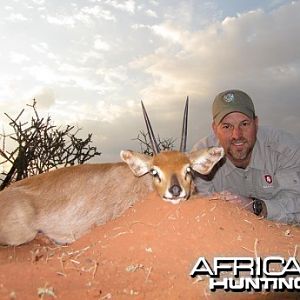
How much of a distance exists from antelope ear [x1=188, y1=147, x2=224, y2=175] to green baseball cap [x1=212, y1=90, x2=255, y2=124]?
3.99 feet

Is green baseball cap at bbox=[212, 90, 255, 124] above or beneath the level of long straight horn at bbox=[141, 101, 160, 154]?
above

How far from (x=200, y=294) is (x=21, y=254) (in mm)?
3926

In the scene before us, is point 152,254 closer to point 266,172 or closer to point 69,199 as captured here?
point 69,199

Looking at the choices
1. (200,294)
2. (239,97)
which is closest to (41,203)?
(239,97)

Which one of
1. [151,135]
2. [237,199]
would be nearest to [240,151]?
[151,135]

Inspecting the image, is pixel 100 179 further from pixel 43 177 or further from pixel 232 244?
pixel 232 244

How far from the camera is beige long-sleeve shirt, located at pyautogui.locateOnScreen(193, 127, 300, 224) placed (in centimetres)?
888

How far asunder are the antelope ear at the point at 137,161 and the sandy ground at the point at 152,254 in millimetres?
1729

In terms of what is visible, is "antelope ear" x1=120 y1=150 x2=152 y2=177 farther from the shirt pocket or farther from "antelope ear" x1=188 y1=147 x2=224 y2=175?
the shirt pocket

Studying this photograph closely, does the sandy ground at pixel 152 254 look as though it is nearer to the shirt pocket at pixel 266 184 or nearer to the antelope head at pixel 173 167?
the antelope head at pixel 173 167

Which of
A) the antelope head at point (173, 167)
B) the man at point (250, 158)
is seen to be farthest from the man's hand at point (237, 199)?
the man at point (250, 158)

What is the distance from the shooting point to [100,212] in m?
8.00

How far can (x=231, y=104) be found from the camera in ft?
28.3

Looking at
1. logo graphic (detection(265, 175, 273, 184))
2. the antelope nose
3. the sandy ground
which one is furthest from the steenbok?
logo graphic (detection(265, 175, 273, 184))
